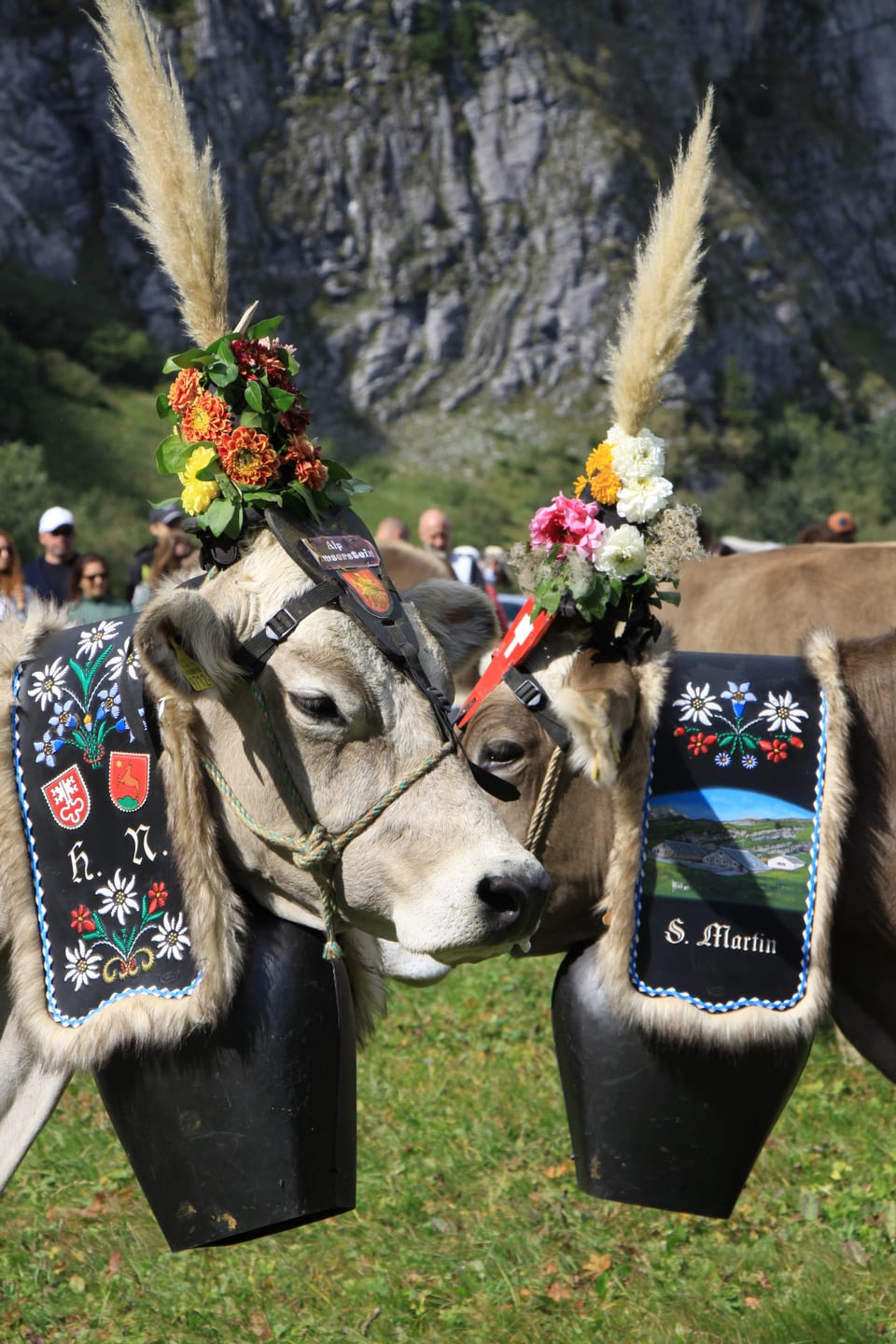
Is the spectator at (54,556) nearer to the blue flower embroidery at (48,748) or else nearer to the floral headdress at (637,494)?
the floral headdress at (637,494)

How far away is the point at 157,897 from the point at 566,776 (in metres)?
1.29

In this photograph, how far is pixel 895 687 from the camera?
3529 millimetres

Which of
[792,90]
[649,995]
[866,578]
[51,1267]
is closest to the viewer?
[649,995]

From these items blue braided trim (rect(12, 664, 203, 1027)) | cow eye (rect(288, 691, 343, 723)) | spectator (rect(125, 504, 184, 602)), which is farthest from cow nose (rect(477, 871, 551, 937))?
spectator (rect(125, 504, 184, 602))

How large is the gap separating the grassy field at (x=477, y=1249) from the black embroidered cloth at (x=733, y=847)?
4.19 feet

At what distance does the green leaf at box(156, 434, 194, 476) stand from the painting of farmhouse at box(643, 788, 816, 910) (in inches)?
57.9

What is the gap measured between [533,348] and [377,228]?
12474 mm

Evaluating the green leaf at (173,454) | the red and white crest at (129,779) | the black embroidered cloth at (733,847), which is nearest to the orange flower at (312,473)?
the green leaf at (173,454)

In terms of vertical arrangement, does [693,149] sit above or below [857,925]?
above

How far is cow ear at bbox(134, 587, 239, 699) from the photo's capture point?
2652 mm

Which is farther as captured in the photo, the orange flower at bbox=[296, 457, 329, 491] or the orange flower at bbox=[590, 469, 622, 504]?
the orange flower at bbox=[590, 469, 622, 504]

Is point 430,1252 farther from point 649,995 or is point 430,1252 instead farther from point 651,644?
point 651,644

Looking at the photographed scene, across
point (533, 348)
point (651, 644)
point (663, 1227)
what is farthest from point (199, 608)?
point (533, 348)

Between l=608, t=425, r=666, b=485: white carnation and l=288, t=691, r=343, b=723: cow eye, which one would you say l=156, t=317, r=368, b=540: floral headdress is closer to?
l=288, t=691, r=343, b=723: cow eye
